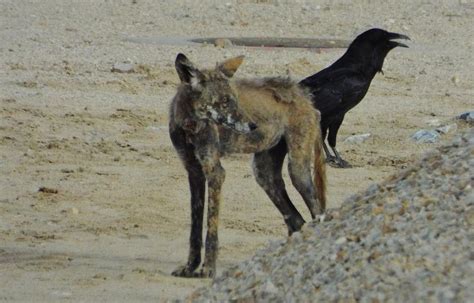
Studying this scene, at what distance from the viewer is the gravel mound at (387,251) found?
627cm

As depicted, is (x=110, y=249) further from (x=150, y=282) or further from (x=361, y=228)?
(x=361, y=228)

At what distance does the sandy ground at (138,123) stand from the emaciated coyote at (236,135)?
1.64 feet

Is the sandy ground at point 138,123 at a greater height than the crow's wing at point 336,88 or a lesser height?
lesser

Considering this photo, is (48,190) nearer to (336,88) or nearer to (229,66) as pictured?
(336,88)

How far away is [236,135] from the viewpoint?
9656 mm

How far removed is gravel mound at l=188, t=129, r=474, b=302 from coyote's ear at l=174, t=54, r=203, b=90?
6.40ft

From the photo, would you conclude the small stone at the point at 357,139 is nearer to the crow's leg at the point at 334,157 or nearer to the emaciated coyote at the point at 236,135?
the crow's leg at the point at 334,157

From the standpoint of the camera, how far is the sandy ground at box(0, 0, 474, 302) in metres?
10.2

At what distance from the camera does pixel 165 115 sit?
1600cm

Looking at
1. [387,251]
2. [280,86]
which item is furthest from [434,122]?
[387,251]

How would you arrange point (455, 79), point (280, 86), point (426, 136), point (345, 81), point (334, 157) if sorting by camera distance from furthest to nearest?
1. point (455, 79)
2. point (426, 136)
3. point (334, 157)
4. point (345, 81)
5. point (280, 86)

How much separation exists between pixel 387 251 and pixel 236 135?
10.4 feet

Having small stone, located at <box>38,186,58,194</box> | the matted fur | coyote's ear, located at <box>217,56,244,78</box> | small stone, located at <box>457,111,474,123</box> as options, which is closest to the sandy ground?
small stone, located at <box>38,186,58,194</box>

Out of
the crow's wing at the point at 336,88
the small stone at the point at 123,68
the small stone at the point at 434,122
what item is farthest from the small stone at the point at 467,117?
the small stone at the point at 123,68
